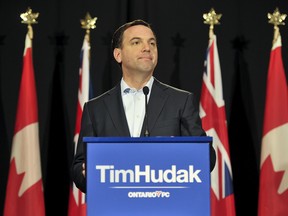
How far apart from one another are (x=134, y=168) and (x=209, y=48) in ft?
8.65

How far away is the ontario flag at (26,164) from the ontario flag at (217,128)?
129 cm

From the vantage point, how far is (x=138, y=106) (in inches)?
107

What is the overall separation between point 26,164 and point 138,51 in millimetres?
1947

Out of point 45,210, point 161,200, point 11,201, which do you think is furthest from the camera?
point 45,210

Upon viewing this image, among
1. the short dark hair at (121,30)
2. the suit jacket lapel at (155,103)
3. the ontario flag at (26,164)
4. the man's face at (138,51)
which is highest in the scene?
the short dark hair at (121,30)

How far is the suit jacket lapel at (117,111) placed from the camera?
263cm

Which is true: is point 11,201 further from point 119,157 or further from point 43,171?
point 119,157

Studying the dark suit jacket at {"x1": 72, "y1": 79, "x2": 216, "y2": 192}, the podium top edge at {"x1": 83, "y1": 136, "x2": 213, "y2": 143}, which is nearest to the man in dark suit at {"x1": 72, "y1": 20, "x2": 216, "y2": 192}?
the dark suit jacket at {"x1": 72, "y1": 79, "x2": 216, "y2": 192}

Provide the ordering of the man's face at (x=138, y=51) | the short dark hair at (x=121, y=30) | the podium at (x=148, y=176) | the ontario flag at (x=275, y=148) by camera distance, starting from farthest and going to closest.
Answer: the ontario flag at (x=275, y=148) < the short dark hair at (x=121, y=30) < the man's face at (x=138, y=51) < the podium at (x=148, y=176)

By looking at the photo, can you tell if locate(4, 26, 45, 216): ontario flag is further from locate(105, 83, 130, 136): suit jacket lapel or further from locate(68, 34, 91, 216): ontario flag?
locate(105, 83, 130, 136): suit jacket lapel

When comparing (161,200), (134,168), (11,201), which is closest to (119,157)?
(134,168)

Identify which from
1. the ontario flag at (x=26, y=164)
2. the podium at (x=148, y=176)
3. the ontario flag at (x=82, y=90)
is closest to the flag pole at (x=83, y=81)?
the ontario flag at (x=82, y=90)

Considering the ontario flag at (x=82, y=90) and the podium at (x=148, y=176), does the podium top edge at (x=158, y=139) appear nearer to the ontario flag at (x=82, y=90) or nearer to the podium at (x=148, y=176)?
the podium at (x=148, y=176)

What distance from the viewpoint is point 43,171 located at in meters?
4.75
